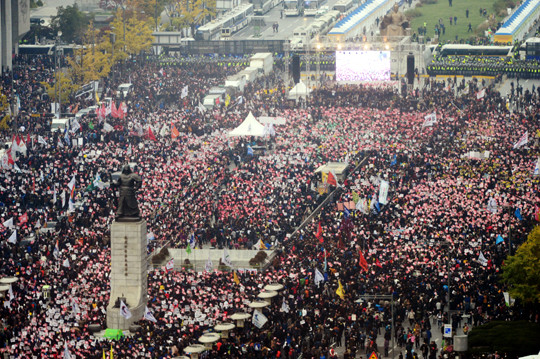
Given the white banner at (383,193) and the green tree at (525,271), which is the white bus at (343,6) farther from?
the green tree at (525,271)

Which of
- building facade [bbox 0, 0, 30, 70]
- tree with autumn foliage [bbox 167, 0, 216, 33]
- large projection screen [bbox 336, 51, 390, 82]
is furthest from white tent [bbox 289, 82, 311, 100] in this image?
tree with autumn foliage [bbox 167, 0, 216, 33]

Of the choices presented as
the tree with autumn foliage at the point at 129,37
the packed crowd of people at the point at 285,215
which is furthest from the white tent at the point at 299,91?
the tree with autumn foliage at the point at 129,37

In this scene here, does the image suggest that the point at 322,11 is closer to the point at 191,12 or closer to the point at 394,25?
the point at 191,12

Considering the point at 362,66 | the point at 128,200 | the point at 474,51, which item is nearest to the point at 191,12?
the point at 474,51

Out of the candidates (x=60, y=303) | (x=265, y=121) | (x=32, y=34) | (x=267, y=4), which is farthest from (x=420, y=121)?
(x=267, y=4)

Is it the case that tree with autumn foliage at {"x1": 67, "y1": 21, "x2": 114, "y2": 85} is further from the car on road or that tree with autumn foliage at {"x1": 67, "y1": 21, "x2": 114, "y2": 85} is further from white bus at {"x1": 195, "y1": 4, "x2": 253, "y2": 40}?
the car on road

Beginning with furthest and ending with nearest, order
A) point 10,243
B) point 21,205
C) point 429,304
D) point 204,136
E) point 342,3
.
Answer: point 342,3
point 204,136
point 21,205
point 10,243
point 429,304

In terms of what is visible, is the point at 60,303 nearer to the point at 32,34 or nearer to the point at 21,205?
the point at 21,205
